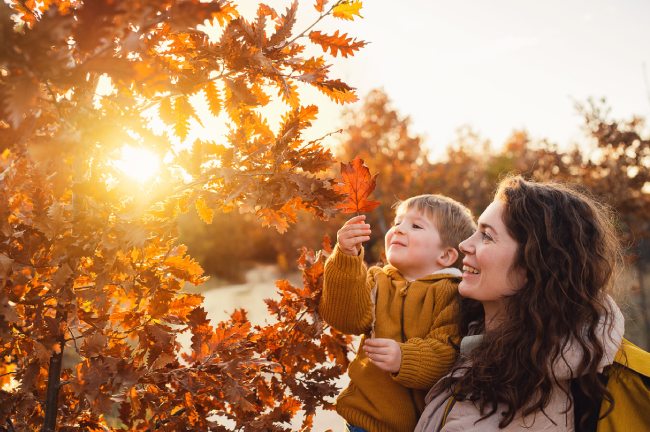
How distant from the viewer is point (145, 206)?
1.46 m

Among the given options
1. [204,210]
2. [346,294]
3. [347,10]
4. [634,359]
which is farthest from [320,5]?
[634,359]

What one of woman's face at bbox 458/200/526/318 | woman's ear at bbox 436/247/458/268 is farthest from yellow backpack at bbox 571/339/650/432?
woman's ear at bbox 436/247/458/268

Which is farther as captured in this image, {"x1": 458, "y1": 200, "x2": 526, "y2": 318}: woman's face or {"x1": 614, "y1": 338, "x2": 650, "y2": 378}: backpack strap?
{"x1": 458, "y1": 200, "x2": 526, "y2": 318}: woman's face

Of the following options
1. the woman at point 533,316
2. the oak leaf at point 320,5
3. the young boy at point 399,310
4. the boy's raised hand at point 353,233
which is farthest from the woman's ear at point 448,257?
the oak leaf at point 320,5

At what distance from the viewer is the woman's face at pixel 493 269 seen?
6.42ft

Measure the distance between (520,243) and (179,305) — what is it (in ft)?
4.16

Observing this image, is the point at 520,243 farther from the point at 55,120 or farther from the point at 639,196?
the point at 639,196

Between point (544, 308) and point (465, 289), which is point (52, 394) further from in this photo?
point (544, 308)

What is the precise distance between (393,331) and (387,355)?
0.26 metres

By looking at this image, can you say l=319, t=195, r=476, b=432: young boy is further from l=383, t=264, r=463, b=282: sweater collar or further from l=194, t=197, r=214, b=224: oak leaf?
l=194, t=197, r=214, b=224: oak leaf

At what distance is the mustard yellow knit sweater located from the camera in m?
1.99

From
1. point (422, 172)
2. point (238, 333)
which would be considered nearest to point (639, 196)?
point (238, 333)

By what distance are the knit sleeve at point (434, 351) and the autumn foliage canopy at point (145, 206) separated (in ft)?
1.61

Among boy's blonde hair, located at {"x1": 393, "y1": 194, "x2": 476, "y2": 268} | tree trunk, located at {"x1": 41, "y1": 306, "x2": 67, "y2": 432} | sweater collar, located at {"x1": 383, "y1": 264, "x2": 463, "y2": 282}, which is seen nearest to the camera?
tree trunk, located at {"x1": 41, "y1": 306, "x2": 67, "y2": 432}
